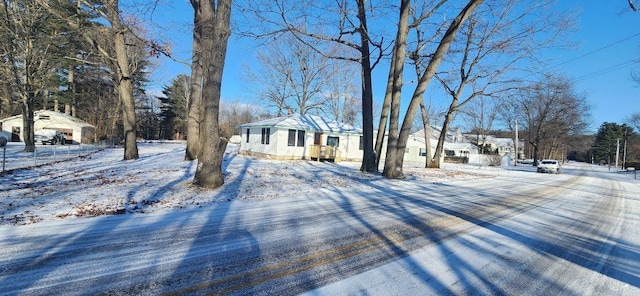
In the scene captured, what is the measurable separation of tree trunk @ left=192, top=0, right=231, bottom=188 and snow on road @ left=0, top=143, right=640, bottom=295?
744mm

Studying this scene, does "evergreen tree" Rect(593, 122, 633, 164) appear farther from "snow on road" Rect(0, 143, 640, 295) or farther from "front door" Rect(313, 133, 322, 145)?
"snow on road" Rect(0, 143, 640, 295)

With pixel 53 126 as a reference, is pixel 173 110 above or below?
above

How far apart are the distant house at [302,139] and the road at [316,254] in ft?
51.5

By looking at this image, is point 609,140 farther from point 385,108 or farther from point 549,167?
point 385,108

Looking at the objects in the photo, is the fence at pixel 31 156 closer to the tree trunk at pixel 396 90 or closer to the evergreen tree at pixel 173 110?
the tree trunk at pixel 396 90

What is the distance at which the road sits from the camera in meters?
2.72

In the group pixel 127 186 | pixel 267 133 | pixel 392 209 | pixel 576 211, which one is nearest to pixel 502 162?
pixel 267 133

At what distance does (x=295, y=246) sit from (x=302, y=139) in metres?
18.8

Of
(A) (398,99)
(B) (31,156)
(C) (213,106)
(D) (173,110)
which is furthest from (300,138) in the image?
(D) (173,110)

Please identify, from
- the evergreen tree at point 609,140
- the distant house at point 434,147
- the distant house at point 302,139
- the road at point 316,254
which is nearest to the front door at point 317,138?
the distant house at point 302,139

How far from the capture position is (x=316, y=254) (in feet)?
11.4

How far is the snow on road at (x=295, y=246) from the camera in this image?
277 cm

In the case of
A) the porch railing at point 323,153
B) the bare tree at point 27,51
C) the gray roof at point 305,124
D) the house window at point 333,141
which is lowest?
the porch railing at point 323,153

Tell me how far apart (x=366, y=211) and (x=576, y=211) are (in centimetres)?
518
